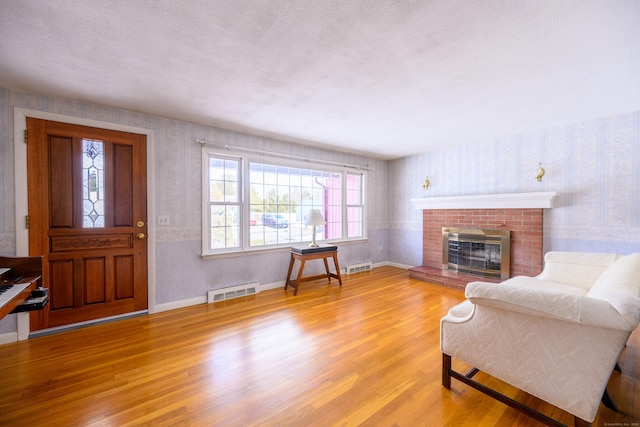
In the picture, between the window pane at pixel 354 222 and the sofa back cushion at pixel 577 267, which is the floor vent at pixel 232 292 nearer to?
the window pane at pixel 354 222

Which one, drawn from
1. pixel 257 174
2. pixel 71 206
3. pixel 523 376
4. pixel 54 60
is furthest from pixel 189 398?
pixel 257 174

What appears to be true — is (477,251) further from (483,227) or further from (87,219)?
(87,219)

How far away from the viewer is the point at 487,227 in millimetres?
4211

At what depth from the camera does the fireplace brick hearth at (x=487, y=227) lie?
3.76m

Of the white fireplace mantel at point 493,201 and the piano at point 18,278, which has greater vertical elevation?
the white fireplace mantel at point 493,201

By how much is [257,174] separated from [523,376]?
142 inches

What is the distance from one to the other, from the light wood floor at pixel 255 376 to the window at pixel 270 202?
3.79ft

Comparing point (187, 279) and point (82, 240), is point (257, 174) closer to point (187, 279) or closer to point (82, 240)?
point (187, 279)

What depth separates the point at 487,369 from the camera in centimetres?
165

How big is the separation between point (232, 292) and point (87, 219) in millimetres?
1817

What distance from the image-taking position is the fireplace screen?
4.03 m

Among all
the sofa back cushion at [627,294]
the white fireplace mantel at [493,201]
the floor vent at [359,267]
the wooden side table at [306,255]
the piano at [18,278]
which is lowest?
the floor vent at [359,267]

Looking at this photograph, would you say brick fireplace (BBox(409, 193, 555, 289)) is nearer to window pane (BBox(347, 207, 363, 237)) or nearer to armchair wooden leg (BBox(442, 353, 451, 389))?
window pane (BBox(347, 207, 363, 237))

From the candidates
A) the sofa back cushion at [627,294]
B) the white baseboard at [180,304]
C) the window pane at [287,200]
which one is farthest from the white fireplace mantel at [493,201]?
the white baseboard at [180,304]
